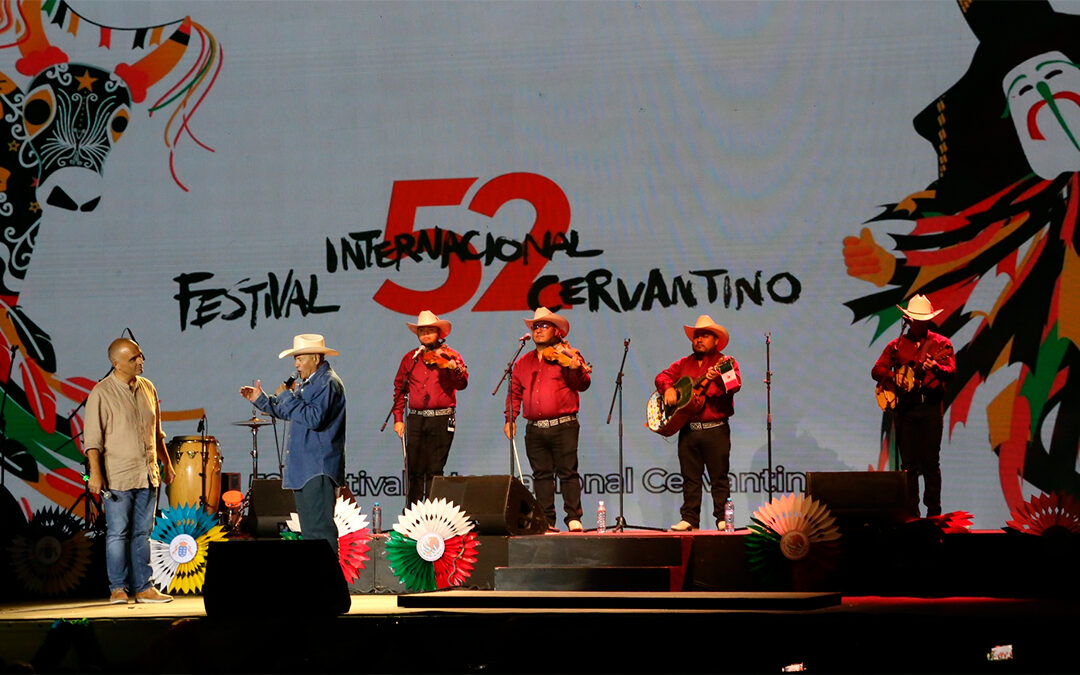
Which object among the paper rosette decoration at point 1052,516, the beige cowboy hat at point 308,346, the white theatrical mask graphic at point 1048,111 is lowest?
the paper rosette decoration at point 1052,516

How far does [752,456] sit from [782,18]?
3.21 meters

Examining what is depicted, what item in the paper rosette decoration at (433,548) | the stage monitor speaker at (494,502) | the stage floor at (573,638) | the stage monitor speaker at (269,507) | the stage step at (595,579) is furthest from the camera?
the stage monitor speaker at (269,507)

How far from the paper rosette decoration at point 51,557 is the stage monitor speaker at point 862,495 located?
455cm

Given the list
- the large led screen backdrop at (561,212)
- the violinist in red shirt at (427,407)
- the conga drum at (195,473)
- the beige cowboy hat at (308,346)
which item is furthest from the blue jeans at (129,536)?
the large led screen backdrop at (561,212)

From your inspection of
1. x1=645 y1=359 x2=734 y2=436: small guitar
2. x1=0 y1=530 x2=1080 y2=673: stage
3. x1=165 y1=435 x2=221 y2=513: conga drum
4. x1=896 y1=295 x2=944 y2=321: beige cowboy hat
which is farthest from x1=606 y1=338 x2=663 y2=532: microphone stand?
x1=165 y1=435 x2=221 y2=513: conga drum

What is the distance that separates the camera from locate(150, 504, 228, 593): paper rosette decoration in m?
8.03

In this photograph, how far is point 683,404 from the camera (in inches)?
328

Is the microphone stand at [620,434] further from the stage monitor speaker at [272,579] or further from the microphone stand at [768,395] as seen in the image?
the stage monitor speaker at [272,579]

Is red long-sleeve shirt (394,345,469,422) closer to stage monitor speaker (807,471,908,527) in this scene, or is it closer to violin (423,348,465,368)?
violin (423,348,465,368)

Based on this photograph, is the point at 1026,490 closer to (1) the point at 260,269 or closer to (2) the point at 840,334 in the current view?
(2) the point at 840,334

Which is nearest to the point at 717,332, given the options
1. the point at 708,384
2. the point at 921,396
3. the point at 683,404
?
the point at 708,384

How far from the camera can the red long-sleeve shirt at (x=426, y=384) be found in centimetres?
900

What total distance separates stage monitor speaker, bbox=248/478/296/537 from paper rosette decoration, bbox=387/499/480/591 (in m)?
1.29

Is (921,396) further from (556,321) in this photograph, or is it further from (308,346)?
(308,346)
